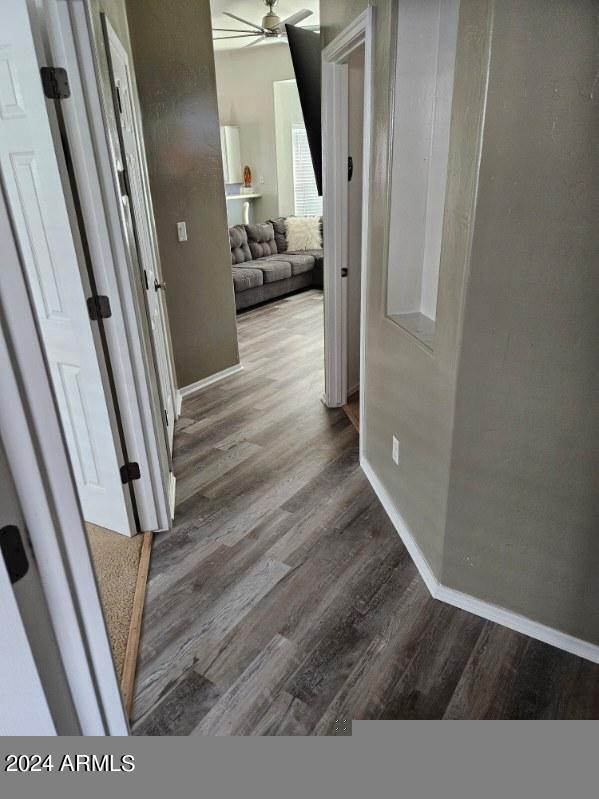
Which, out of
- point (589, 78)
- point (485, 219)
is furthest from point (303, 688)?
point (589, 78)

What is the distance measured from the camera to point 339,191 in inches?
119

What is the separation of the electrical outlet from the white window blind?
465cm

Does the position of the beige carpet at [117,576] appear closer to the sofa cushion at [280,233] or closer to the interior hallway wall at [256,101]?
the sofa cushion at [280,233]

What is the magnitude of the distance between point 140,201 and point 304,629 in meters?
2.31

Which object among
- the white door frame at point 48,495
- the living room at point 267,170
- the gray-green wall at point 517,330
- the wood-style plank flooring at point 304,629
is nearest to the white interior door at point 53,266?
the wood-style plank flooring at point 304,629

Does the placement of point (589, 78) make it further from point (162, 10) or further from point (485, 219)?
point (162, 10)

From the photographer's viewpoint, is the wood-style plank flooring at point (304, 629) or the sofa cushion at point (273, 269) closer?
the wood-style plank flooring at point (304, 629)

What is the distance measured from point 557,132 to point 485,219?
25 cm

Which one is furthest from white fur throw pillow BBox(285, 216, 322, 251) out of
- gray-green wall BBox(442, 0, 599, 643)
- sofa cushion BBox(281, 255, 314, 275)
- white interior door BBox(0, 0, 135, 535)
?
A: gray-green wall BBox(442, 0, 599, 643)

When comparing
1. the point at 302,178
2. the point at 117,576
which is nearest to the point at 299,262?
the point at 302,178

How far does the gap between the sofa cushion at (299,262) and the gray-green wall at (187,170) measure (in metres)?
2.83

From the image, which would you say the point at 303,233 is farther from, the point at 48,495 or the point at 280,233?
the point at 48,495

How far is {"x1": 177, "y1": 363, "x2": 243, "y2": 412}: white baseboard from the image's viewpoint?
384 cm

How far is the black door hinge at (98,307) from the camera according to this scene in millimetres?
1895
